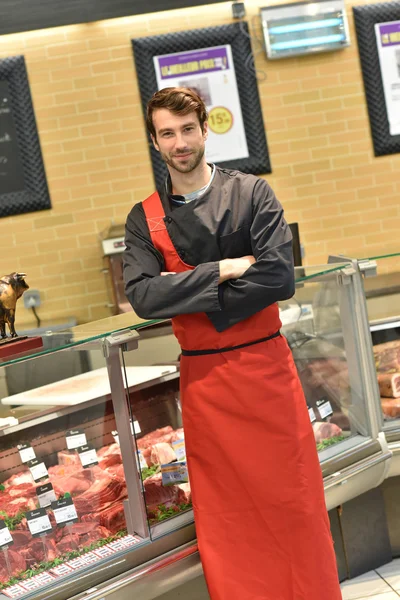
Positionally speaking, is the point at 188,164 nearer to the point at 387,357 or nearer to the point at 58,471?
the point at 58,471

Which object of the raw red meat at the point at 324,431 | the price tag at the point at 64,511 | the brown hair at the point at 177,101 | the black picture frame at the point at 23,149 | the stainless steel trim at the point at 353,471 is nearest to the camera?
the brown hair at the point at 177,101

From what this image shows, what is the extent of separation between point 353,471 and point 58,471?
3.53ft

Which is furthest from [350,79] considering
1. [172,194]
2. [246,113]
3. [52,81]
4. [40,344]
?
[40,344]

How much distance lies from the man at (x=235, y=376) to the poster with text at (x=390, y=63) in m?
4.15

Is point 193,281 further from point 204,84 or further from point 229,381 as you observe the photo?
point 204,84

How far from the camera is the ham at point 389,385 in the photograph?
127 inches

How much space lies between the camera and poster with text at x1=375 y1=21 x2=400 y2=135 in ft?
19.8

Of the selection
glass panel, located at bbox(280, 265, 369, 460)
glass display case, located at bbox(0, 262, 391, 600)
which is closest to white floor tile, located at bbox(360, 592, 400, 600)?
glass display case, located at bbox(0, 262, 391, 600)

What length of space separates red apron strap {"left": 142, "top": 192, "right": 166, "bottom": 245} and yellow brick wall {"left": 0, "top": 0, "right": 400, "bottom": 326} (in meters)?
3.55

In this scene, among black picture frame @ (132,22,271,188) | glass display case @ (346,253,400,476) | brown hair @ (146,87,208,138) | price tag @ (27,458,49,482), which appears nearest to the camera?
brown hair @ (146,87,208,138)

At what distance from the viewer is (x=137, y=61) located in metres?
5.78

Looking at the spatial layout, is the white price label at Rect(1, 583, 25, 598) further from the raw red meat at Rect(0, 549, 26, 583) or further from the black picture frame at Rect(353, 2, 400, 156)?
the black picture frame at Rect(353, 2, 400, 156)

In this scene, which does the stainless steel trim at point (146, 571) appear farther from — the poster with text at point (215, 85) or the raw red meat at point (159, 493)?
the poster with text at point (215, 85)

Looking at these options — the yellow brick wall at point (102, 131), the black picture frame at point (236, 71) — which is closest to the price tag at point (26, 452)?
the yellow brick wall at point (102, 131)
